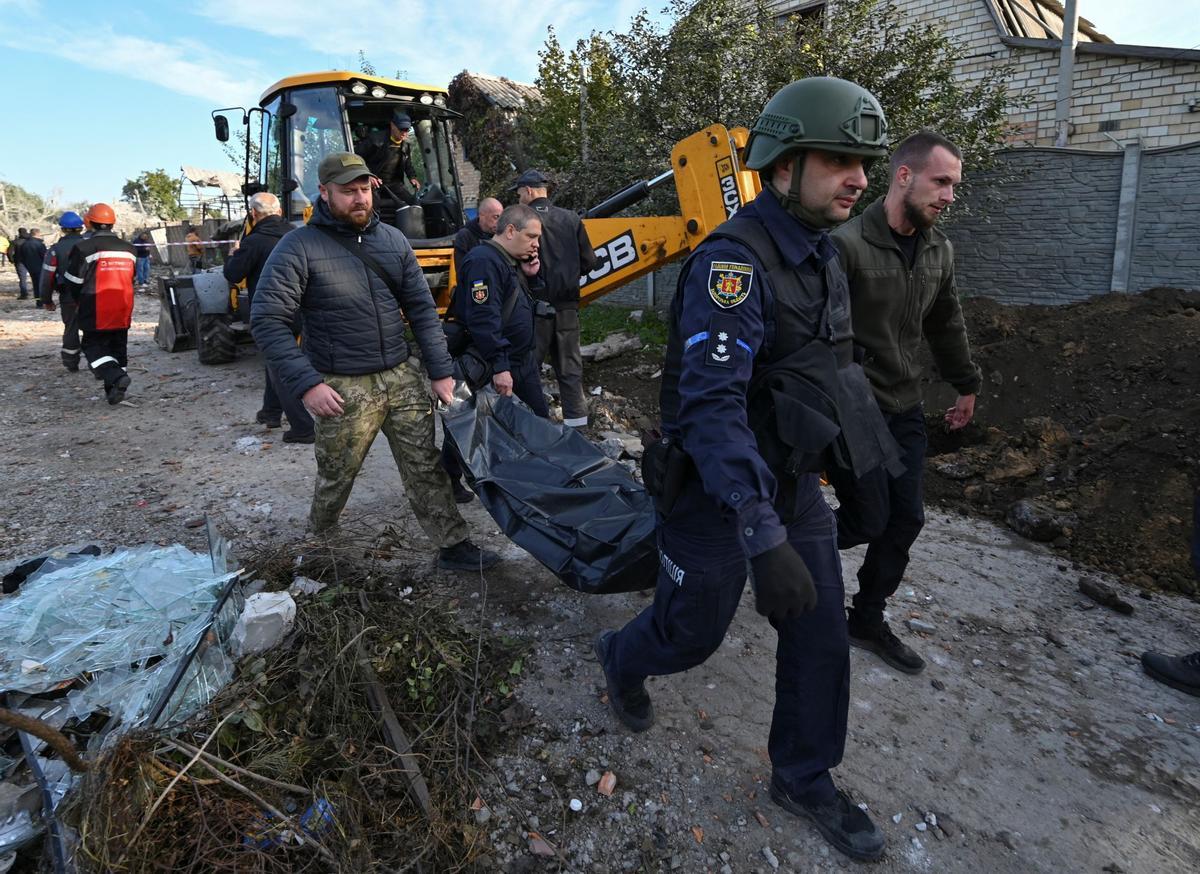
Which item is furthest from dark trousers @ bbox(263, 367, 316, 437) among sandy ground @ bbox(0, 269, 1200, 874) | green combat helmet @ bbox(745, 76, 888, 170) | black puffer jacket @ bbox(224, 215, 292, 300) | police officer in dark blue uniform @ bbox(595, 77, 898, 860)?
green combat helmet @ bbox(745, 76, 888, 170)

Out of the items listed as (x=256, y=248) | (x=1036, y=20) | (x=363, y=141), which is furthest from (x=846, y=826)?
(x=1036, y=20)

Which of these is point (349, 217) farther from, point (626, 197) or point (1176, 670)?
point (1176, 670)

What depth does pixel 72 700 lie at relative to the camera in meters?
2.17

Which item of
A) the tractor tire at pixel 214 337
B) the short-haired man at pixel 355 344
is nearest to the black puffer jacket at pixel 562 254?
the short-haired man at pixel 355 344

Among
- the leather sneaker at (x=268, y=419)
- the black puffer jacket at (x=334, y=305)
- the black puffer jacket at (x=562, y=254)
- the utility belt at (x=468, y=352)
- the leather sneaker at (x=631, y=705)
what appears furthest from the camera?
the leather sneaker at (x=268, y=419)

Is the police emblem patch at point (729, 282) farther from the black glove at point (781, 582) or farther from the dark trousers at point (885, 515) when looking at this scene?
the dark trousers at point (885, 515)

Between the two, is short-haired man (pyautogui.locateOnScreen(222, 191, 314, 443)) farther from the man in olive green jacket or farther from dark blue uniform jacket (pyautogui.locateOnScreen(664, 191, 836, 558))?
dark blue uniform jacket (pyautogui.locateOnScreen(664, 191, 836, 558))

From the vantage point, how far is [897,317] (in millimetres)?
2652

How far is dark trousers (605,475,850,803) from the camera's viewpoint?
77.9 inches

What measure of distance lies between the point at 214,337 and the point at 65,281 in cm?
146

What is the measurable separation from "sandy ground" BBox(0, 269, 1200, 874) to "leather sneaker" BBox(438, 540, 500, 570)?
0.31ft

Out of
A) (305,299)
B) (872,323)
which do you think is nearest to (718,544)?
(872,323)

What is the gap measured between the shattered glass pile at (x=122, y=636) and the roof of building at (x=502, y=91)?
48.2ft

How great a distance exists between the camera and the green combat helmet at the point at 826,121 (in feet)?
5.78
